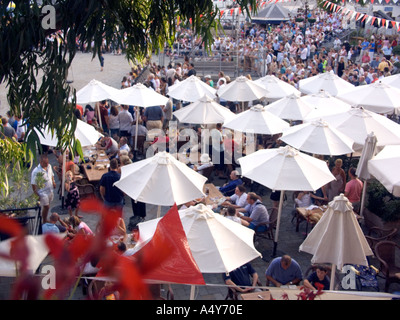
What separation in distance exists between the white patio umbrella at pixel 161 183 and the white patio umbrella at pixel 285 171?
3.95 ft

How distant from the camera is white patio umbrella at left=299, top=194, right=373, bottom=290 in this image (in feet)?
23.5

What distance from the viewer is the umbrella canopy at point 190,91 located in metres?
15.3

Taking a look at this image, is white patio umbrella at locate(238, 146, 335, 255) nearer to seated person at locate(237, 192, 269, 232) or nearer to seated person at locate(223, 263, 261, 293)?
seated person at locate(237, 192, 269, 232)

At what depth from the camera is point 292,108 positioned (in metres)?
13.5

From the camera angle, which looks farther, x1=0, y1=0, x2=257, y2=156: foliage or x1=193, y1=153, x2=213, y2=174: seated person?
x1=193, y1=153, x2=213, y2=174: seated person

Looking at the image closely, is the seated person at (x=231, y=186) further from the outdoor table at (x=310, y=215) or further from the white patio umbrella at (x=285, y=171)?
the outdoor table at (x=310, y=215)

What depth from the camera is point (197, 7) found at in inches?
212

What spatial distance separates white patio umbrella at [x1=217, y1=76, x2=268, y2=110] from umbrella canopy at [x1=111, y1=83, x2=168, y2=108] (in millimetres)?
2166

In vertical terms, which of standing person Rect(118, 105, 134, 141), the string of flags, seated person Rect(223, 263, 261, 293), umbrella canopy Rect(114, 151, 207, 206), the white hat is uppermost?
the string of flags

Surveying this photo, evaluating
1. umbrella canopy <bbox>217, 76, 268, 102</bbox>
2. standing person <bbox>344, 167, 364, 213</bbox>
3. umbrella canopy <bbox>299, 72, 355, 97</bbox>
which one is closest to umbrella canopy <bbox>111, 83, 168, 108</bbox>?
umbrella canopy <bbox>217, 76, 268, 102</bbox>

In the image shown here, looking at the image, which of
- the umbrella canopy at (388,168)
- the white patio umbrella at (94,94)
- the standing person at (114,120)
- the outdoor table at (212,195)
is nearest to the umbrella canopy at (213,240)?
the outdoor table at (212,195)

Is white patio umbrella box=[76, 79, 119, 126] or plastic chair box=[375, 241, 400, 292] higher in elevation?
white patio umbrella box=[76, 79, 119, 126]

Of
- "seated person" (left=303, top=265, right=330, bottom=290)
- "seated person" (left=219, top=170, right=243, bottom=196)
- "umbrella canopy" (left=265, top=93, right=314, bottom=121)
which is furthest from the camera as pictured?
"umbrella canopy" (left=265, top=93, right=314, bottom=121)

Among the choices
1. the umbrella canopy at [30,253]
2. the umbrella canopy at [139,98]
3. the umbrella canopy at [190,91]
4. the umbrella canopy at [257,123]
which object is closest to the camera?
the umbrella canopy at [30,253]
